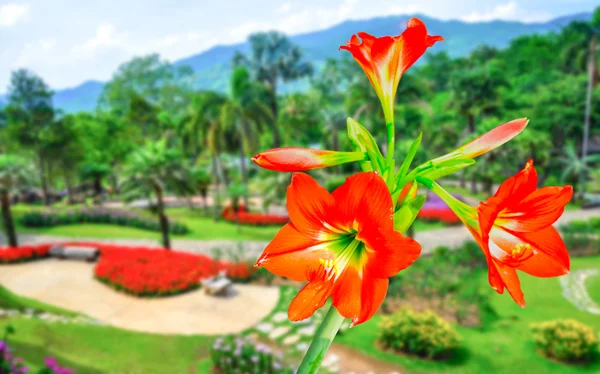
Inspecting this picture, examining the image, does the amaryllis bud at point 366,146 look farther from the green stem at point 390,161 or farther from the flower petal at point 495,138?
the flower petal at point 495,138

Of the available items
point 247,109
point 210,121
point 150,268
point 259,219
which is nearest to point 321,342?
point 150,268

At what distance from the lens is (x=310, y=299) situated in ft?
2.64

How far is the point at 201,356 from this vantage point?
8.03 meters

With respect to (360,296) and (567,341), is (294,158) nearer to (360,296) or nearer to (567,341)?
(360,296)

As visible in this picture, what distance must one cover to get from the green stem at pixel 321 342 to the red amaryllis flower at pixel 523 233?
10.8 inches

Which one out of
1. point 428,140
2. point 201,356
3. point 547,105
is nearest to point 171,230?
point 201,356

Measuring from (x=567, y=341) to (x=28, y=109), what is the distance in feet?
90.7

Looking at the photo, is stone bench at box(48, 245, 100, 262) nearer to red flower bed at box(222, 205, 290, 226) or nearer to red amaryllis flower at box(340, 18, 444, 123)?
red flower bed at box(222, 205, 290, 226)

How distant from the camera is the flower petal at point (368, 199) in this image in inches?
29.4

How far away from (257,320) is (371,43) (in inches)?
368

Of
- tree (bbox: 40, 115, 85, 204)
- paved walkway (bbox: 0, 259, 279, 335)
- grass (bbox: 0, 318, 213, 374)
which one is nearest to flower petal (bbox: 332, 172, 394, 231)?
grass (bbox: 0, 318, 213, 374)

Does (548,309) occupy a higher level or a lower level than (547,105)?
lower

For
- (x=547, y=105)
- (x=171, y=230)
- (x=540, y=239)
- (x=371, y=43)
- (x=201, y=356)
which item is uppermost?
(x=371, y=43)

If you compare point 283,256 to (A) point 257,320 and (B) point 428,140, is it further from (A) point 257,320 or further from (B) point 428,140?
(B) point 428,140
